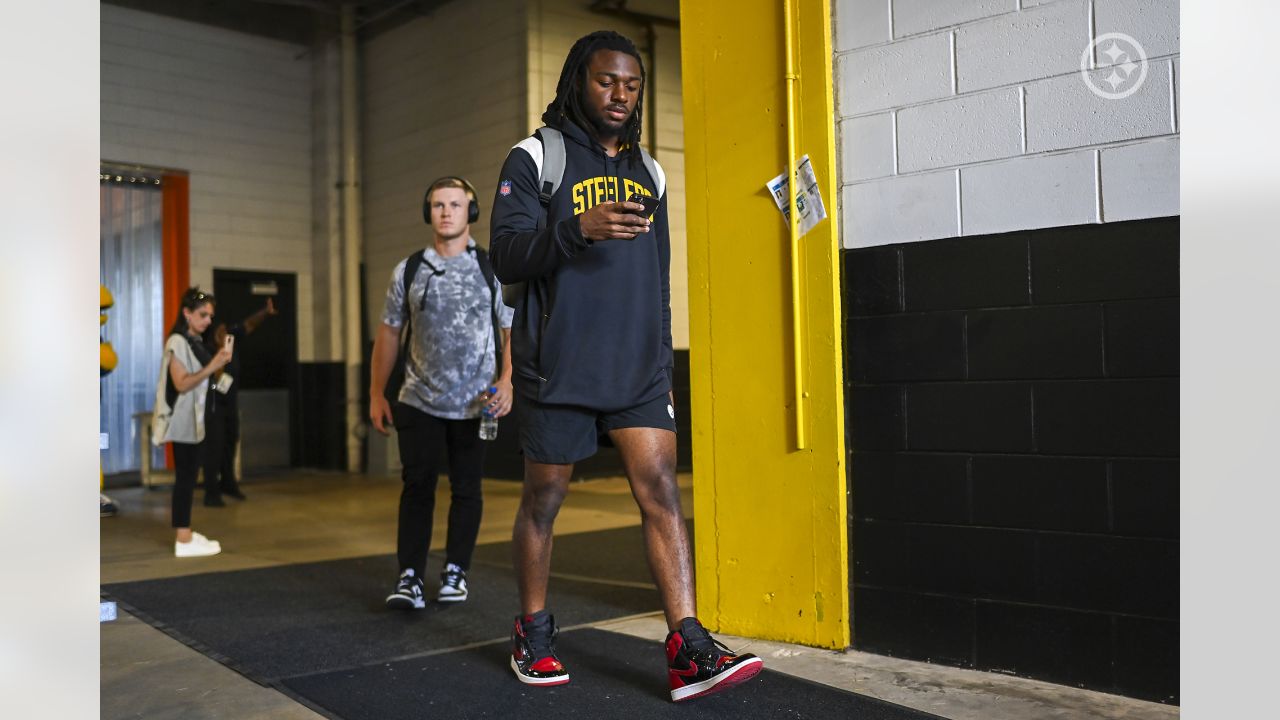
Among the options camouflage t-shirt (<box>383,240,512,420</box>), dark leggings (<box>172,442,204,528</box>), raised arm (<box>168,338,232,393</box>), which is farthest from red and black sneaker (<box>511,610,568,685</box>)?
dark leggings (<box>172,442,204,528</box>)

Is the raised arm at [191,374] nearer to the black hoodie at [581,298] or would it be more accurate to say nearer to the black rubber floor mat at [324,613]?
the black rubber floor mat at [324,613]

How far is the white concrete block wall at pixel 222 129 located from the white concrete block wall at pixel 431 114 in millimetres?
807

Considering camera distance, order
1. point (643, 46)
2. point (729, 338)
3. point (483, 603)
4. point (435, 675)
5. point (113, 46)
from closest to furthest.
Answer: point (435, 675)
point (729, 338)
point (483, 603)
point (643, 46)
point (113, 46)

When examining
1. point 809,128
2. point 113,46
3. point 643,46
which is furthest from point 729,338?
point 113,46

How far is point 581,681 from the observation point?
9.32ft

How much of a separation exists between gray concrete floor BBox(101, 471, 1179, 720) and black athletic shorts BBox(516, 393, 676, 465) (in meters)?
0.81

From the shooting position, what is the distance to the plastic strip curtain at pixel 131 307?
10.1 meters

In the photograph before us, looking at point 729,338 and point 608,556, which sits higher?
point 729,338

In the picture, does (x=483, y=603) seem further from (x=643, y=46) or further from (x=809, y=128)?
(x=643, y=46)

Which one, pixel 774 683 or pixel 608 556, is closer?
pixel 774 683

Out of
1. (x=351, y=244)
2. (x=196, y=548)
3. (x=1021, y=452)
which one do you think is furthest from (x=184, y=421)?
(x=351, y=244)

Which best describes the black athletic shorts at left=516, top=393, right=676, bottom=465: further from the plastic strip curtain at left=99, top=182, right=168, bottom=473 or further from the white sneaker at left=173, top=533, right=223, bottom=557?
the plastic strip curtain at left=99, top=182, right=168, bottom=473
